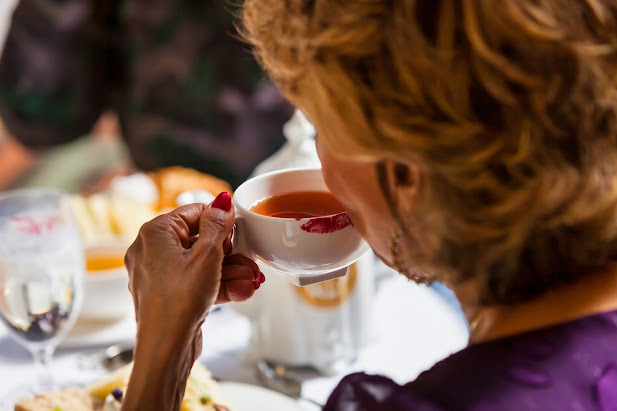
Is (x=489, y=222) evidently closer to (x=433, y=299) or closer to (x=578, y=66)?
(x=578, y=66)

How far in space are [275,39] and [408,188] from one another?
177 millimetres

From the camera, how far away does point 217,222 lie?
0.71 m

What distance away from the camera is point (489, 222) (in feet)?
1.71

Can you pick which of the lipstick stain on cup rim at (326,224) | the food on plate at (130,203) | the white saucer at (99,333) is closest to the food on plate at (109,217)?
the food on plate at (130,203)

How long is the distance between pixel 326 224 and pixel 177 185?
774 millimetres

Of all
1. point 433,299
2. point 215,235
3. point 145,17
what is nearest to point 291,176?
point 215,235

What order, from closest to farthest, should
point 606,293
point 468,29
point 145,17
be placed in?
point 468,29
point 606,293
point 145,17

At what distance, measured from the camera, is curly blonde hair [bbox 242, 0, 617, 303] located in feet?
1.55

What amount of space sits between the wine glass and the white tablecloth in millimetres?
55

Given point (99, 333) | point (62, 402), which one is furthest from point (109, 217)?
point (62, 402)

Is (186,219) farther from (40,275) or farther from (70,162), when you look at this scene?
(70,162)

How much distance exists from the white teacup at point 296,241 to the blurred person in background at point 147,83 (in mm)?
1330

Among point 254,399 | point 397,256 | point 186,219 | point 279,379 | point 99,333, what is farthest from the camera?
point 99,333

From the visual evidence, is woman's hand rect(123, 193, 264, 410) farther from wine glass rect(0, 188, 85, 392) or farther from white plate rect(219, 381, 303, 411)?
wine glass rect(0, 188, 85, 392)
